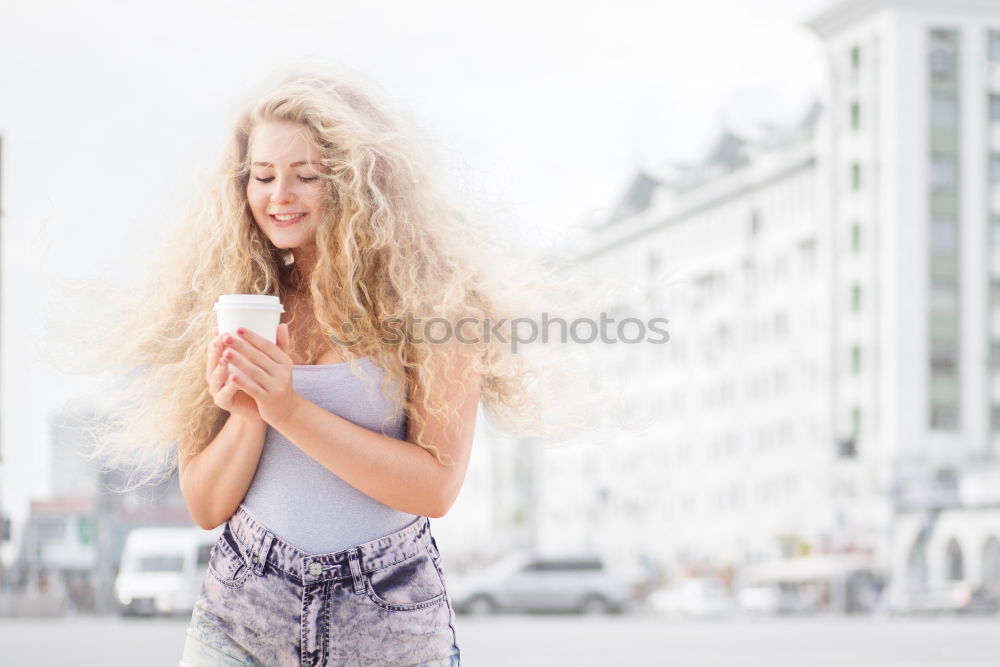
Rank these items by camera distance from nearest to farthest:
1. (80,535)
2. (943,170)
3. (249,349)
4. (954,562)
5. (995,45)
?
(249,349)
(80,535)
(954,562)
(943,170)
(995,45)

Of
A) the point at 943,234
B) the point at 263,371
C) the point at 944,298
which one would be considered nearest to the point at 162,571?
the point at 263,371

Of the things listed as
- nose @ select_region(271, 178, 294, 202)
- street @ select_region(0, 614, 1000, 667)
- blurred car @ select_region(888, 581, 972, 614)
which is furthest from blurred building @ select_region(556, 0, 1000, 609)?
nose @ select_region(271, 178, 294, 202)

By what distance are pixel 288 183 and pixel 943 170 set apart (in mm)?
79818

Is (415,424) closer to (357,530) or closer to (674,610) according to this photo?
(357,530)

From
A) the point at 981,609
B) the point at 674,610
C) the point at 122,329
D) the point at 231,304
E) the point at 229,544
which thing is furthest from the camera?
the point at 674,610

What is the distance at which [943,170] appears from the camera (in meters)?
80.1

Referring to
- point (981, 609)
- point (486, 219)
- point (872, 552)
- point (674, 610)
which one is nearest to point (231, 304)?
point (486, 219)

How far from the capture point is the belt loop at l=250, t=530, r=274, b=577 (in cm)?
308

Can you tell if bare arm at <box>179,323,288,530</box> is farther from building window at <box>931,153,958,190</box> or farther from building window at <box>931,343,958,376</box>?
building window at <box>931,153,958,190</box>

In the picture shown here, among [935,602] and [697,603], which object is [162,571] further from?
[935,602]

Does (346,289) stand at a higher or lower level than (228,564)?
higher

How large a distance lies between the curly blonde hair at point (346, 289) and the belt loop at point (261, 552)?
300mm

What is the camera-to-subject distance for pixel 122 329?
3414mm

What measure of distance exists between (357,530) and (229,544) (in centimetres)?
24
